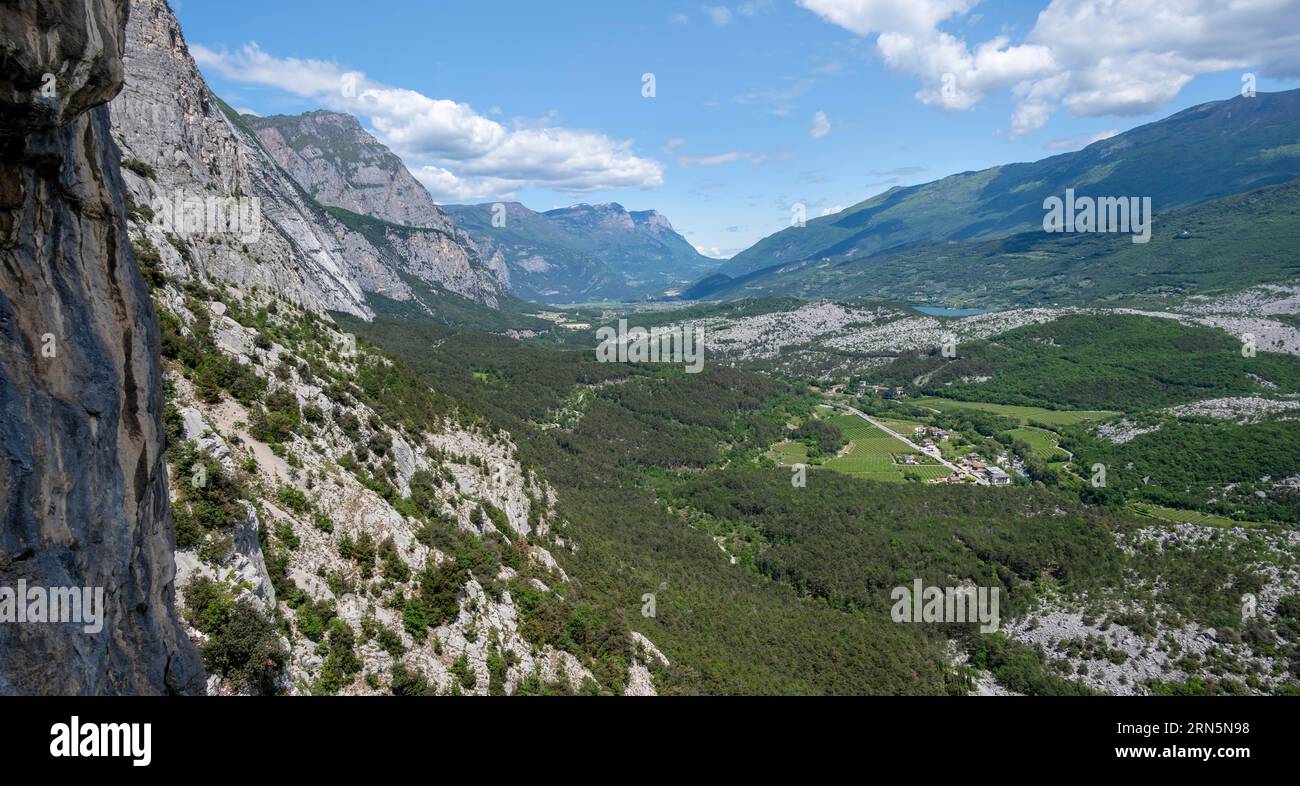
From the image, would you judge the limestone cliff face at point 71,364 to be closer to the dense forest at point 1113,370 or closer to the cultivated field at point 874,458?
the cultivated field at point 874,458

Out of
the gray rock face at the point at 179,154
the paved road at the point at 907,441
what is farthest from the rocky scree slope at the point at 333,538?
the paved road at the point at 907,441

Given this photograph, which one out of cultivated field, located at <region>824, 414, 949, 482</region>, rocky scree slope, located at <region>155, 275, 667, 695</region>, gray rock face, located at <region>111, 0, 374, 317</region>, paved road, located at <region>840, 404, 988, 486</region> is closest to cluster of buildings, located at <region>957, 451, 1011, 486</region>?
paved road, located at <region>840, 404, 988, 486</region>

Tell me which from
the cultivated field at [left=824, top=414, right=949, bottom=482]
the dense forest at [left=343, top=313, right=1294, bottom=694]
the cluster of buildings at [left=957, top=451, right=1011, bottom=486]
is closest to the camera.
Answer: the dense forest at [left=343, top=313, right=1294, bottom=694]

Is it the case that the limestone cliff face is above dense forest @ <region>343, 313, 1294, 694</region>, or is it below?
above

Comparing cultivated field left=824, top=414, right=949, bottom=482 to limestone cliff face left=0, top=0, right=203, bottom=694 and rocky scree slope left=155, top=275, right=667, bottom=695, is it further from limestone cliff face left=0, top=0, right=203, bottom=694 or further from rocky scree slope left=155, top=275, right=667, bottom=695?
limestone cliff face left=0, top=0, right=203, bottom=694

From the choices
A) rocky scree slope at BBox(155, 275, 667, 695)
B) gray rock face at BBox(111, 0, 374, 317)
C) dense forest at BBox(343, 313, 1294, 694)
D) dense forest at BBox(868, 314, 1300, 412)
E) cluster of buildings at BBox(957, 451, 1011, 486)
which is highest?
gray rock face at BBox(111, 0, 374, 317)
